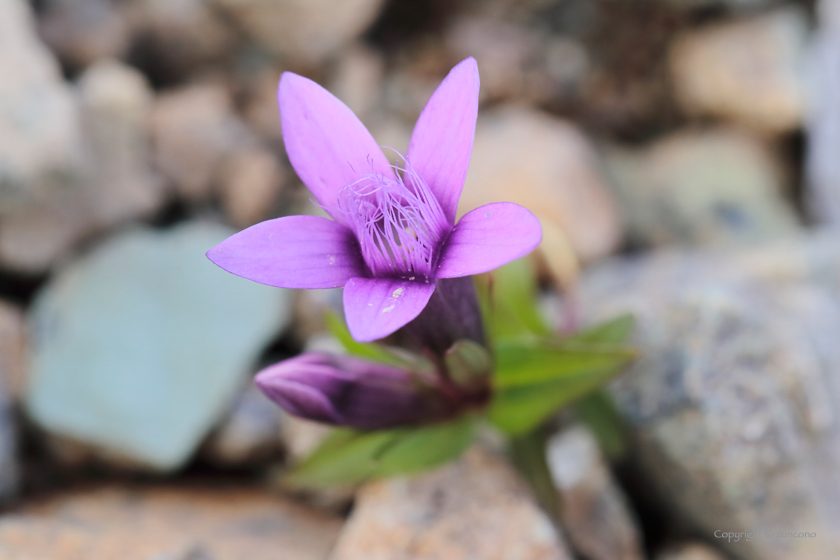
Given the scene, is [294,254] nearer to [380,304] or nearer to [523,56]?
[380,304]

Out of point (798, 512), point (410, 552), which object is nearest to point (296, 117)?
point (410, 552)

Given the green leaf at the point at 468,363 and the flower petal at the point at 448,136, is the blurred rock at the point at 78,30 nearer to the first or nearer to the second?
the flower petal at the point at 448,136

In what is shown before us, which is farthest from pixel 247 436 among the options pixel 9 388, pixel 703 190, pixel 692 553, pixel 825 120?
pixel 825 120

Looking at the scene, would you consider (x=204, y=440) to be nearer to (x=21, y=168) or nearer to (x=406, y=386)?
(x=406, y=386)

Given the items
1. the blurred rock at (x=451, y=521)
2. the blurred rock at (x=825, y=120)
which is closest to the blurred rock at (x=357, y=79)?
the blurred rock at (x=451, y=521)

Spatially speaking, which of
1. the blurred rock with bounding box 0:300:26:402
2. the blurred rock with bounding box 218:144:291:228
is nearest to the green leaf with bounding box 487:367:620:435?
the blurred rock with bounding box 218:144:291:228

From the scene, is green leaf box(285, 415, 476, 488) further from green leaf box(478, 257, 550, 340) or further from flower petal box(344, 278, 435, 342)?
flower petal box(344, 278, 435, 342)
